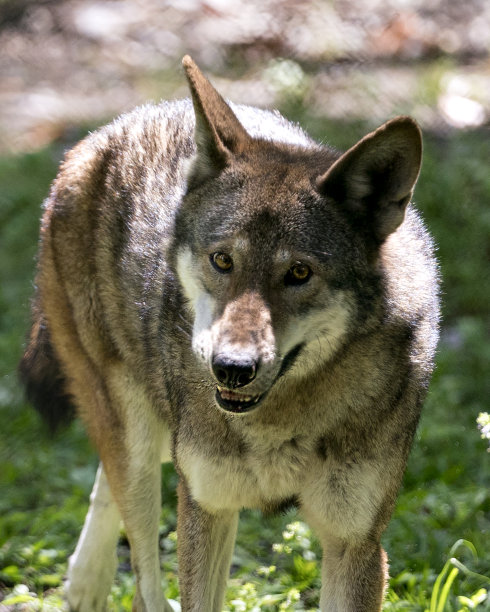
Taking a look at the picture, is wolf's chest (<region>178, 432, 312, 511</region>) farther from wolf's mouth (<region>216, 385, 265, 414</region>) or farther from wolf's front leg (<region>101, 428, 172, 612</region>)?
wolf's front leg (<region>101, 428, 172, 612</region>)

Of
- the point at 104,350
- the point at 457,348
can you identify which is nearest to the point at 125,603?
the point at 104,350

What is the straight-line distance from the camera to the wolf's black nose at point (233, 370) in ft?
10.5

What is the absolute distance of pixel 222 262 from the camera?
3.55 m

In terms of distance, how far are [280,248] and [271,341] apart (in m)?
0.37

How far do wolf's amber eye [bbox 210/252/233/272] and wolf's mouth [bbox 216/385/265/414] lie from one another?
446 millimetres

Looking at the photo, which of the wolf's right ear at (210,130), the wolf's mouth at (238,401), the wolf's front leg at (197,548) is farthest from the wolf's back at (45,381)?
the wolf's mouth at (238,401)

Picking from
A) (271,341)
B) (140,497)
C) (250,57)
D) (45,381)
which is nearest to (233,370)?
(271,341)

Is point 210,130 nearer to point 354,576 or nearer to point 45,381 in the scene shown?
point 354,576

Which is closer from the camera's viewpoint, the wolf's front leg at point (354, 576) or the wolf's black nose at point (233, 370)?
the wolf's black nose at point (233, 370)

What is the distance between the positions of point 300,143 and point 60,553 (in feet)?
8.27

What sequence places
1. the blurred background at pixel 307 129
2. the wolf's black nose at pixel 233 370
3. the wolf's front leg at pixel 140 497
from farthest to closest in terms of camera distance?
the blurred background at pixel 307 129, the wolf's front leg at pixel 140 497, the wolf's black nose at pixel 233 370

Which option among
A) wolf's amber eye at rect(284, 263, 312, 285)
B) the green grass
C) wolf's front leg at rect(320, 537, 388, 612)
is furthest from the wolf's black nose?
the green grass

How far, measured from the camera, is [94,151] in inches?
194

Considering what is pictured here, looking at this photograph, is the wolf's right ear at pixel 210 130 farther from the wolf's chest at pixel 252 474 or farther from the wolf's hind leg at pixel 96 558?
the wolf's hind leg at pixel 96 558
